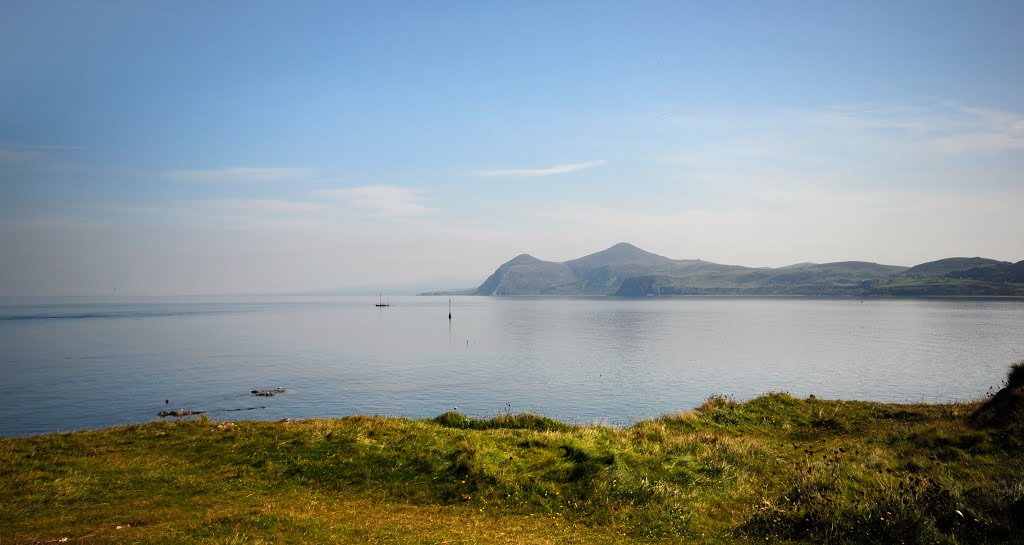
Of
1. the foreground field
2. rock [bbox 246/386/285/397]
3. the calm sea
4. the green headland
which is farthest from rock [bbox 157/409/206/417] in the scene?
the foreground field

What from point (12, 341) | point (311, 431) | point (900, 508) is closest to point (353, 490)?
point (311, 431)

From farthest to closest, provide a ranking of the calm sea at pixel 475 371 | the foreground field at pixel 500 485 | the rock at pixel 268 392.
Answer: the rock at pixel 268 392 < the calm sea at pixel 475 371 < the foreground field at pixel 500 485

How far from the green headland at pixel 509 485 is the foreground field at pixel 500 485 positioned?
8cm

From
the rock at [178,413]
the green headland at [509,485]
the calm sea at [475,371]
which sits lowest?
the calm sea at [475,371]

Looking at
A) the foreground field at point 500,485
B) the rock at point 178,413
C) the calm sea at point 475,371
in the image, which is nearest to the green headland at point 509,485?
the foreground field at point 500,485

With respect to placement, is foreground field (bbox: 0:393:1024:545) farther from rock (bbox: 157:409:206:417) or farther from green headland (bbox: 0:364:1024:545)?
rock (bbox: 157:409:206:417)

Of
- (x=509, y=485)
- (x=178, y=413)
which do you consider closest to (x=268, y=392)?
(x=178, y=413)

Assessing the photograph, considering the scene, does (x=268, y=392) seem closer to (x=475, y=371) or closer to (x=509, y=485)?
(x=475, y=371)

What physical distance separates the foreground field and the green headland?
0.28 feet

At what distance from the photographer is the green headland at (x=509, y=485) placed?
15.9 m

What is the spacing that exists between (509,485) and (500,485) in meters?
0.35

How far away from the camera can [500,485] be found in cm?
2069

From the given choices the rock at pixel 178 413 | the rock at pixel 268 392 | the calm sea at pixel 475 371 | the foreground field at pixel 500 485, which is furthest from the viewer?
the rock at pixel 268 392

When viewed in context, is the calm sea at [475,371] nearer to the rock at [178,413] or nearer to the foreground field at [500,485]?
the rock at [178,413]
